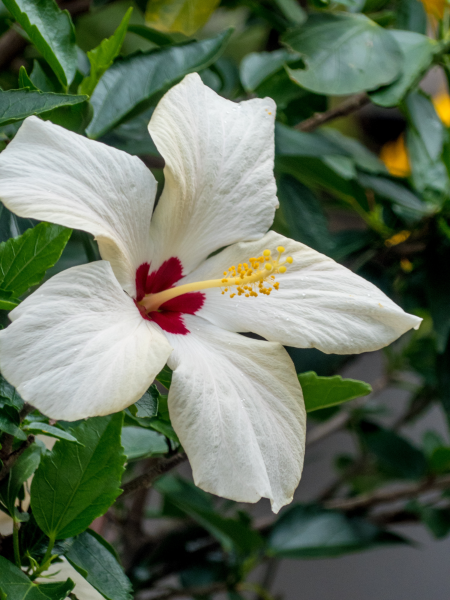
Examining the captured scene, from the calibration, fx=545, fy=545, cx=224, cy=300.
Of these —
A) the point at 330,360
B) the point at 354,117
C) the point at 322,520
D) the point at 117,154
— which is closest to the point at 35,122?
the point at 117,154

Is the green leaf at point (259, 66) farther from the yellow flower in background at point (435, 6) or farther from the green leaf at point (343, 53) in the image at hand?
the yellow flower in background at point (435, 6)

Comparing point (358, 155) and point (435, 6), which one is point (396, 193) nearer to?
point (358, 155)

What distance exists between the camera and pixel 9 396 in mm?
310

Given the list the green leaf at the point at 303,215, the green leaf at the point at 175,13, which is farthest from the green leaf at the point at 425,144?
the green leaf at the point at 175,13

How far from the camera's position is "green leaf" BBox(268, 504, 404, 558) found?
0.76 metres

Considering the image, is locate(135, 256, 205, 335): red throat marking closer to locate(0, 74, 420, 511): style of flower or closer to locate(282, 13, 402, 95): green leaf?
locate(0, 74, 420, 511): style of flower

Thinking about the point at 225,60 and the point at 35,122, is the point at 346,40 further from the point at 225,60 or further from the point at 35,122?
the point at 35,122

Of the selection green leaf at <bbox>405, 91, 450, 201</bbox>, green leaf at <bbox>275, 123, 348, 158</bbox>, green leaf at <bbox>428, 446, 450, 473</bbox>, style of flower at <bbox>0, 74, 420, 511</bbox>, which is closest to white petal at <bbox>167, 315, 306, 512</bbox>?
style of flower at <bbox>0, 74, 420, 511</bbox>

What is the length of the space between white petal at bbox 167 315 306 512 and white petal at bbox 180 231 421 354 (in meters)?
0.02

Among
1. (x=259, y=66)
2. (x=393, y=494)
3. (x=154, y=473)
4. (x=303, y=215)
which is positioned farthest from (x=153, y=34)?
(x=393, y=494)

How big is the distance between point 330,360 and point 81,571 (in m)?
0.48

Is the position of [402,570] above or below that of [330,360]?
below

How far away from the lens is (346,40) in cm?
62

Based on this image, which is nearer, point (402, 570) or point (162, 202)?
point (162, 202)
